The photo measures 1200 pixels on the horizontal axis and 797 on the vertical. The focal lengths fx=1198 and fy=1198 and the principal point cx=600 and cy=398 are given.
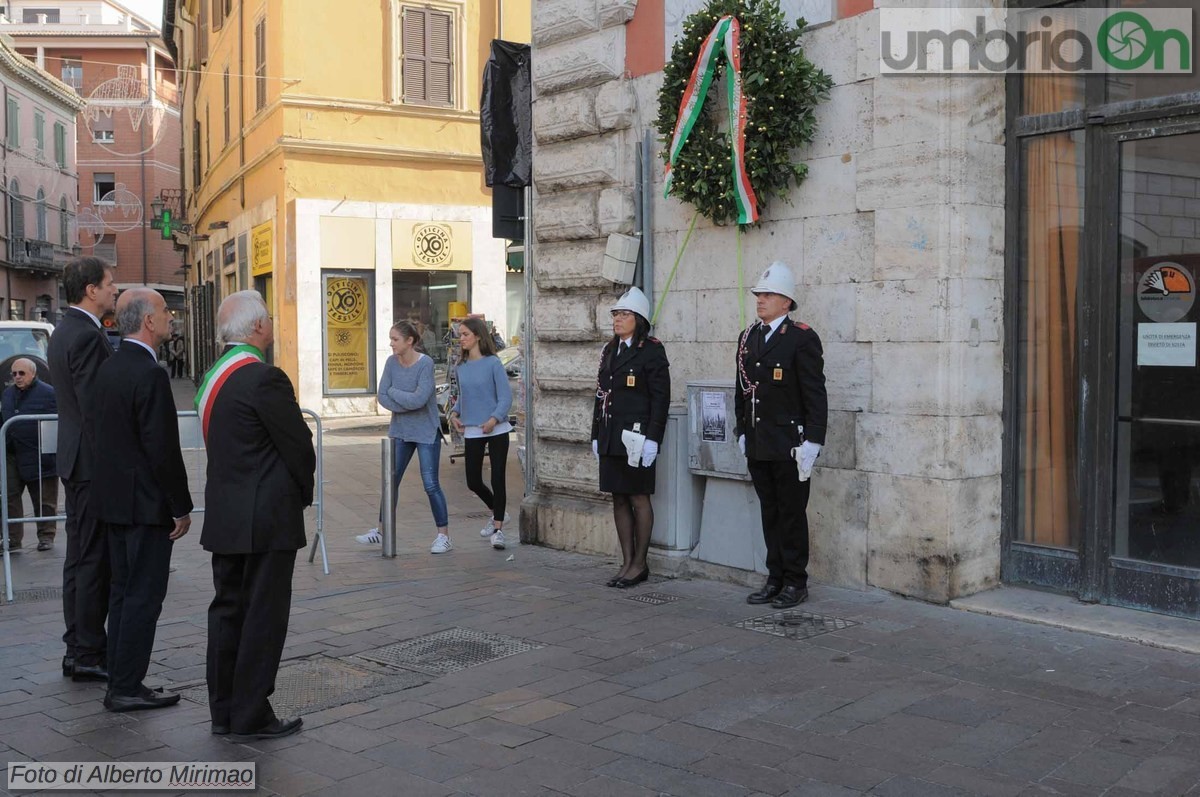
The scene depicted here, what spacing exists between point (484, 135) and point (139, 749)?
629 centimetres

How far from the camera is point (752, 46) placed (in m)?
7.26

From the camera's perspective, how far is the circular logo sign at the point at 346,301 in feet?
74.9

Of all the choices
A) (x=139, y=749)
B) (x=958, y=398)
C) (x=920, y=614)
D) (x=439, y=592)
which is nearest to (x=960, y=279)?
(x=958, y=398)

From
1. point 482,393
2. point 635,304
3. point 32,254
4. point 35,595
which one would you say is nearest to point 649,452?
point 635,304

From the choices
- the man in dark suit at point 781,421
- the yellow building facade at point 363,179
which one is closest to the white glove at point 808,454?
the man in dark suit at point 781,421

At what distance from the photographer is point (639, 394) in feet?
24.4

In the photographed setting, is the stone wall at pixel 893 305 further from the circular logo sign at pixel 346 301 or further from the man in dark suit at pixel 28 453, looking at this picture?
the circular logo sign at pixel 346 301

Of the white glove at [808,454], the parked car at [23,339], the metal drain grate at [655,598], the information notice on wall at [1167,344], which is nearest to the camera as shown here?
the information notice on wall at [1167,344]

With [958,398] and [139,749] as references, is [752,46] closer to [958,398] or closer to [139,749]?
[958,398]

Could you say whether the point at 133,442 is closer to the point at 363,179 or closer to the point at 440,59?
the point at 363,179

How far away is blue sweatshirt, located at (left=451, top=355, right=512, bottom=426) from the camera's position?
30.8 feet

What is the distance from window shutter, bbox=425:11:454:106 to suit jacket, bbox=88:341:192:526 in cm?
1940

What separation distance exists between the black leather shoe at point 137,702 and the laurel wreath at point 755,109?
4343mm

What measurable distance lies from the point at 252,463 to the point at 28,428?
520cm
